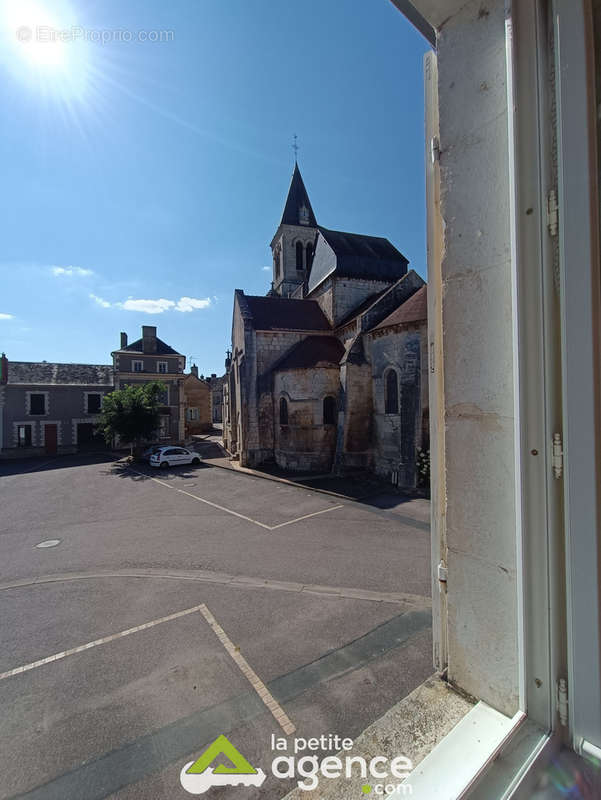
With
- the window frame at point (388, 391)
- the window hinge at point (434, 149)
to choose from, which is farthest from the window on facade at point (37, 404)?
the window hinge at point (434, 149)

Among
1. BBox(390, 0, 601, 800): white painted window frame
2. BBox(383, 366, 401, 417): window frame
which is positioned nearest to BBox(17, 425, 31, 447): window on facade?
BBox(383, 366, 401, 417): window frame

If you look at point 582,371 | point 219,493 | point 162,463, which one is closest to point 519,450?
point 582,371

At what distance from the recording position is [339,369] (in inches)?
679

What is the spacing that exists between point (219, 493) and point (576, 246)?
44.3 feet

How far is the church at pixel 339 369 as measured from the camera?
13743 mm

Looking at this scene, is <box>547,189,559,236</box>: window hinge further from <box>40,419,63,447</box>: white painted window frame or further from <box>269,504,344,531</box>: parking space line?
<box>40,419,63,447</box>: white painted window frame

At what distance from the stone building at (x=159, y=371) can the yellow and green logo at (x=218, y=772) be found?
2625cm

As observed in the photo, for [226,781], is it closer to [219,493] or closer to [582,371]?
[582,371]

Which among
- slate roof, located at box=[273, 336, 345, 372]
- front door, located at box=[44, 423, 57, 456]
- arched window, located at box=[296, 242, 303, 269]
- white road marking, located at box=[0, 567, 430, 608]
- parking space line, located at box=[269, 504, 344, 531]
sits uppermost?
arched window, located at box=[296, 242, 303, 269]

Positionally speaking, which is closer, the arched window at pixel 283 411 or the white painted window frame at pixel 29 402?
the arched window at pixel 283 411

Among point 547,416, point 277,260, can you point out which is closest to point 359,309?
point 277,260

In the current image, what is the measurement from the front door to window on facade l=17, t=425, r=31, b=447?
1.02 meters

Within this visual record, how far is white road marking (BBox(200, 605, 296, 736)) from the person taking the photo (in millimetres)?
3377

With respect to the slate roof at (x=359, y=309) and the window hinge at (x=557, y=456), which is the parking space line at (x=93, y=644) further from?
the slate roof at (x=359, y=309)
